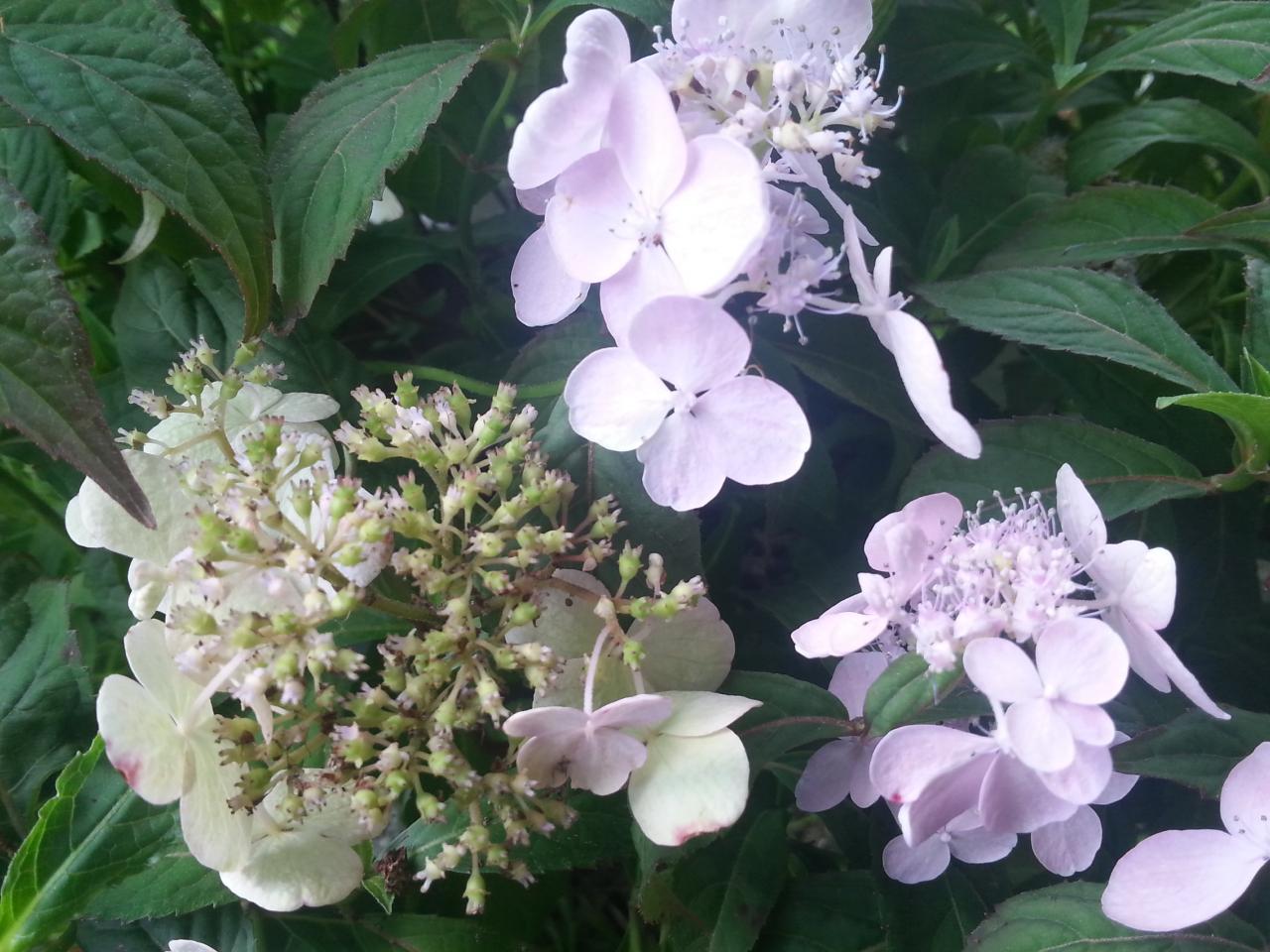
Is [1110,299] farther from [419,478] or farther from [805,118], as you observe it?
[419,478]

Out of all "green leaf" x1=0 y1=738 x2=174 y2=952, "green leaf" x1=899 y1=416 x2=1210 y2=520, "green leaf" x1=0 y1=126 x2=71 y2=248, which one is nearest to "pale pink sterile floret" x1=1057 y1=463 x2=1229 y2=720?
"green leaf" x1=899 y1=416 x2=1210 y2=520

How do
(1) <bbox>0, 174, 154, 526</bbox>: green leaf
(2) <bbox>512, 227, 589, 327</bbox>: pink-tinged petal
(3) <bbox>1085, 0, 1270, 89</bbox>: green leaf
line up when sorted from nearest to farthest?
(1) <bbox>0, 174, 154, 526</bbox>: green leaf → (2) <bbox>512, 227, 589, 327</bbox>: pink-tinged petal → (3) <bbox>1085, 0, 1270, 89</bbox>: green leaf

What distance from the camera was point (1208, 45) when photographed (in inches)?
24.2

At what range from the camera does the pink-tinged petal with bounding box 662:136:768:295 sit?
40cm

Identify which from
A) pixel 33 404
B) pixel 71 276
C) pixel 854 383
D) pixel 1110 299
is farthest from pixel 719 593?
pixel 71 276

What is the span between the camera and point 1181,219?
63 cm

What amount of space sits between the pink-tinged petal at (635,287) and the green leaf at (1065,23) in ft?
1.34

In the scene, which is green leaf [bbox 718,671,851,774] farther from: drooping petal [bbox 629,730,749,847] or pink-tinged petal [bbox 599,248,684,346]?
pink-tinged petal [bbox 599,248,684,346]

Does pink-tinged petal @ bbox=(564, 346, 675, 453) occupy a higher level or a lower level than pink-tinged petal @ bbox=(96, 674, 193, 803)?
higher

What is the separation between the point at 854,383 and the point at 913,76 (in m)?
0.26

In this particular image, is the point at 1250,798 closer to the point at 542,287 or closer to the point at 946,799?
the point at 946,799

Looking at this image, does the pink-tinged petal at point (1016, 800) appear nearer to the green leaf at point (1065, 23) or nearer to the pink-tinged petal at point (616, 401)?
the pink-tinged petal at point (616, 401)

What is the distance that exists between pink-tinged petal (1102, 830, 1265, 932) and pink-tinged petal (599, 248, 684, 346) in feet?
1.07

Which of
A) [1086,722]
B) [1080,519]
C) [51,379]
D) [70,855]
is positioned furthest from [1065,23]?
[70,855]
